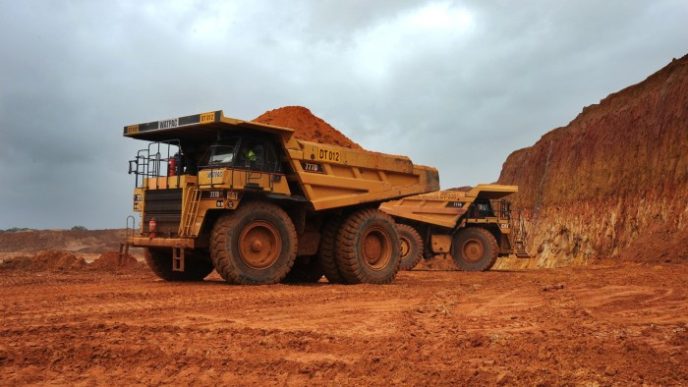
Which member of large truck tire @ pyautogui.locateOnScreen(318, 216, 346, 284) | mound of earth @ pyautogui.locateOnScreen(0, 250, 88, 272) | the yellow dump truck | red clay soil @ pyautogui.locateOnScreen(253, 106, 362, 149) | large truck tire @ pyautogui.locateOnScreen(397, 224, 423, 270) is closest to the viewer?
large truck tire @ pyautogui.locateOnScreen(318, 216, 346, 284)

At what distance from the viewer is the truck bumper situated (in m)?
10.2

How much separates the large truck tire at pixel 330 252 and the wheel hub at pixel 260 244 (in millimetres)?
1593

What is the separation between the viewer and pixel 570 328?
6.26m

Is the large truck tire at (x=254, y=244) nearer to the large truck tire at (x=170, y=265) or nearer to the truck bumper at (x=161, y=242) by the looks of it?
the truck bumper at (x=161, y=242)

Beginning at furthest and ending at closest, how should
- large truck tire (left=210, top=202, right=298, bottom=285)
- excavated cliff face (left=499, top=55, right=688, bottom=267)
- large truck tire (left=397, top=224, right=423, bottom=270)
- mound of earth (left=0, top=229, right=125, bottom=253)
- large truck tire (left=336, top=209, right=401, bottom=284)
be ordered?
1. mound of earth (left=0, top=229, right=125, bottom=253)
2. excavated cliff face (left=499, top=55, right=688, bottom=267)
3. large truck tire (left=397, top=224, right=423, bottom=270)
4. large truck tire (left=336, top=209, right=401, bottom=284)
5. large truck tire (left=210, top=202, right=298, bottom=285)

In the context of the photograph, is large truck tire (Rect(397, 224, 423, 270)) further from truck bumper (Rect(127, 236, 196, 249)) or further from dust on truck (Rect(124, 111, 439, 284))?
truck bumper (Rect(127, 236, 196, 249))

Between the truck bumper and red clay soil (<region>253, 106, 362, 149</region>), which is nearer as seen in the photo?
the truck bumper

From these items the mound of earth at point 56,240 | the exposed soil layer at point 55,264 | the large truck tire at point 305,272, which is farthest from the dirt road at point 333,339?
the mound of earth at point 56,240

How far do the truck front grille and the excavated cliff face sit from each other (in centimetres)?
1608

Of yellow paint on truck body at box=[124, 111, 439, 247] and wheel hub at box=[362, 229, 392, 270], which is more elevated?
yellow paint on truck body at box=[124, 111, 439, 247]

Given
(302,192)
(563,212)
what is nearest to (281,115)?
(302,192)

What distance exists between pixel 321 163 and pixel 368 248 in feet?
6.47

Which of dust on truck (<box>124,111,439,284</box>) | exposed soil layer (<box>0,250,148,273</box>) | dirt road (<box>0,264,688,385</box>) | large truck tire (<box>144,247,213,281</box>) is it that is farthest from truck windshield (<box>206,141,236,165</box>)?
exposed soil layer (<box>0,250,148,273</box>)

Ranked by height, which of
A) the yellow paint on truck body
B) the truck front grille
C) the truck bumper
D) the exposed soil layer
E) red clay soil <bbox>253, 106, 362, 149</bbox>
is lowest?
the exposed soil layer
